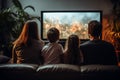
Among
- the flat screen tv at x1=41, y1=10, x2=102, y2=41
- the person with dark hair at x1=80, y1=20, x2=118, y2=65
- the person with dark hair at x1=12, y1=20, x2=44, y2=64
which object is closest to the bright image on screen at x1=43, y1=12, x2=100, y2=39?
the flat screen tv at x1=41, y1=10, x2=102, y2=41

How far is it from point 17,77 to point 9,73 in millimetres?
64

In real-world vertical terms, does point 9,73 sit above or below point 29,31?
below

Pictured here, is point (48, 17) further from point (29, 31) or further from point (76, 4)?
point (29, 31)

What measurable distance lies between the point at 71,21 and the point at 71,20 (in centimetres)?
2

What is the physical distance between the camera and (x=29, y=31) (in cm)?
257

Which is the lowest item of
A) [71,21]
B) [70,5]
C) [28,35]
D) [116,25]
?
[28,35]

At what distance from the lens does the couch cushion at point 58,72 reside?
5.17ft

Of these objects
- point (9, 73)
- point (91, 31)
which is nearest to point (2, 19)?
point (91, 31)

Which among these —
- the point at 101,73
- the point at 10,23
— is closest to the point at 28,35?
the point at 101,73

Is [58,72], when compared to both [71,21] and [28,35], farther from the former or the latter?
[71,21]

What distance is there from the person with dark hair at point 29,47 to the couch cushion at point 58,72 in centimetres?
89

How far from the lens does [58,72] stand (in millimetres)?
1590

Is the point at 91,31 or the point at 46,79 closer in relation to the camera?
the point at 46,79

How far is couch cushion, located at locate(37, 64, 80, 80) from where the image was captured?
158 centimetres
